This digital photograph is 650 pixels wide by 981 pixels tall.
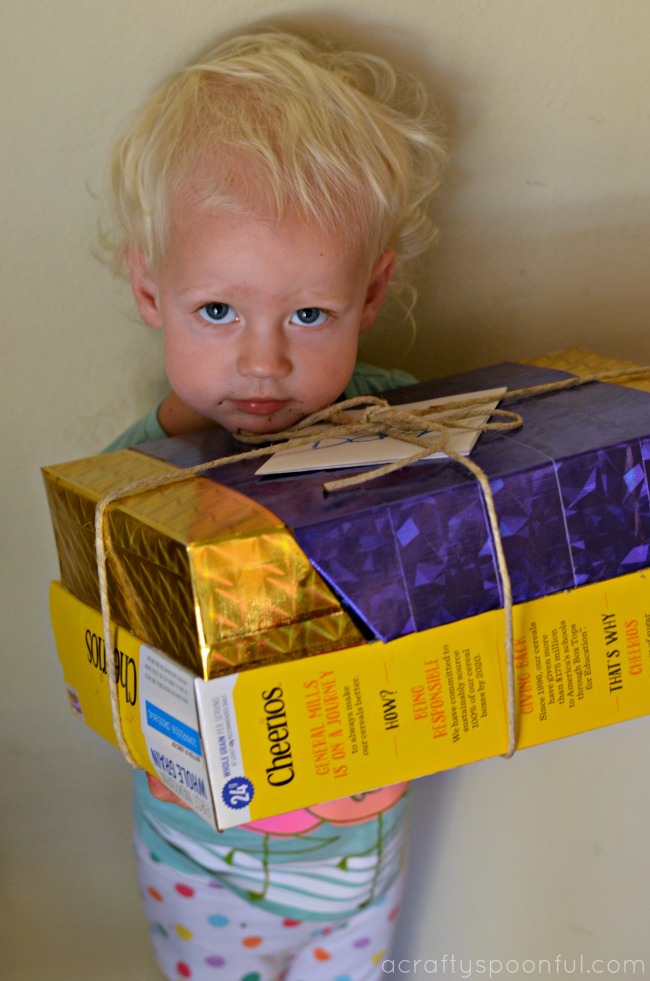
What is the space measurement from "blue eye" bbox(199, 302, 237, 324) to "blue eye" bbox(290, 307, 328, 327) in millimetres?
46

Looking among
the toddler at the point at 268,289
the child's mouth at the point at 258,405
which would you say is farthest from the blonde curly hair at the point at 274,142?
the child's mouth at the point at 258,405

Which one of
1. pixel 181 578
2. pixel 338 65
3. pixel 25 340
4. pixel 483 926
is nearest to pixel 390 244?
pixel 338 65

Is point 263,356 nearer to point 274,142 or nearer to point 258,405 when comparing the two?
point 258,405

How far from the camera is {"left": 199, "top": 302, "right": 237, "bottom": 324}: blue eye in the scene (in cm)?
75

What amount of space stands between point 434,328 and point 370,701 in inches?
19.1

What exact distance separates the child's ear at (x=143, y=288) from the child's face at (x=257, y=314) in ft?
0.07

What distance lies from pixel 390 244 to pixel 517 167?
15 cm

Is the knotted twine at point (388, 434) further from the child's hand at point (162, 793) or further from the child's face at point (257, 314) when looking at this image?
the child's hand at point (162, 793)

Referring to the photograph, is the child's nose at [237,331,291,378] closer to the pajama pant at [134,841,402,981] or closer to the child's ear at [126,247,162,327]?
the child's ear at [126,247,162,327]

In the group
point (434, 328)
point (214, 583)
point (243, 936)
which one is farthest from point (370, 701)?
point (434, 328)

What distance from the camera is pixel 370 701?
60 cm

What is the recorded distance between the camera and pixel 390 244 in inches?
34.2

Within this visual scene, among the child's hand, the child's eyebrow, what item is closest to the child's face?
the child's eyebrow

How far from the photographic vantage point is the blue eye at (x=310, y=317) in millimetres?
760
